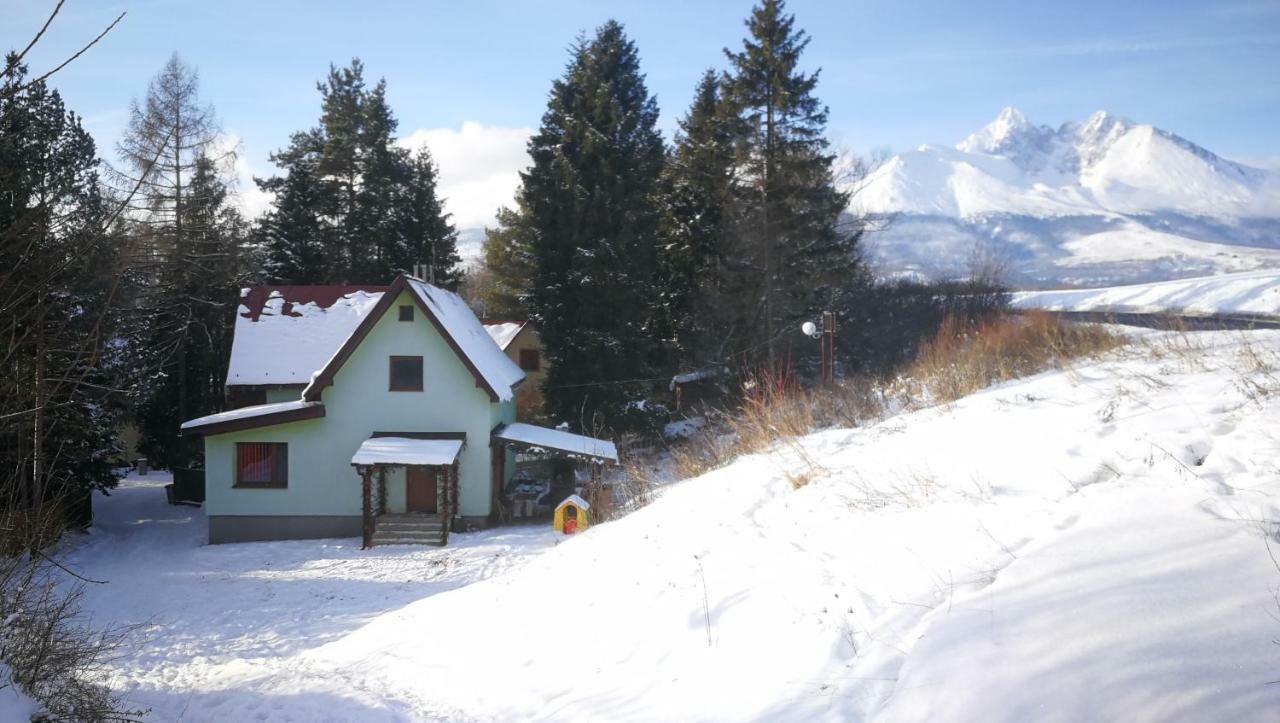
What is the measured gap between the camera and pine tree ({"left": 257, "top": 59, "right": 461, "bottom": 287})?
1357 inches

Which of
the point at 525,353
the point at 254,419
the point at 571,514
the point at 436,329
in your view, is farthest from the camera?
the point at 525,353

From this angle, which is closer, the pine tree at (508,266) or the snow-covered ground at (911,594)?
the snow-covered ground at (911,594)

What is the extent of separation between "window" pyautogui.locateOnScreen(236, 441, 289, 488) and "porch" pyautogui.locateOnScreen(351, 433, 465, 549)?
2464mm

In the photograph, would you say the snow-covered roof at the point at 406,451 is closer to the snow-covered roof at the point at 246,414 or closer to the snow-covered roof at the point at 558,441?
the snow-covered roof at the point at 558,441

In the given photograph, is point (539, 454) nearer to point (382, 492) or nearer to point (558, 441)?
point (558, 441)

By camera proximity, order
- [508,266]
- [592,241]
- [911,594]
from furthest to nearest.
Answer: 1. [508,266]
2. [592,241]
3. [911,594]

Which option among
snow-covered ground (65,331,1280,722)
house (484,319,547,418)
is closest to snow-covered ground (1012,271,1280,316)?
snow-covered ground (65,331,1280,722)

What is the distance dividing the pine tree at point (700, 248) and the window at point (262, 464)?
15.5 m

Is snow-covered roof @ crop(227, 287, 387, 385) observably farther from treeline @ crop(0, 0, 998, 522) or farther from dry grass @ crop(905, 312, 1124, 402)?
dry grass @ crop(905, 312, 1124, 402)

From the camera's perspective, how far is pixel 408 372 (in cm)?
1919

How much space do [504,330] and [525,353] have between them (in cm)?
295

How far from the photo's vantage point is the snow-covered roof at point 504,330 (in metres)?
31.0

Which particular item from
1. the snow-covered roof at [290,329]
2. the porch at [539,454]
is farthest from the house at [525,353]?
the porch at [539,454]

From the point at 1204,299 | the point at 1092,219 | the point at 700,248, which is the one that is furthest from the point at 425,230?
the point at 1092,219
